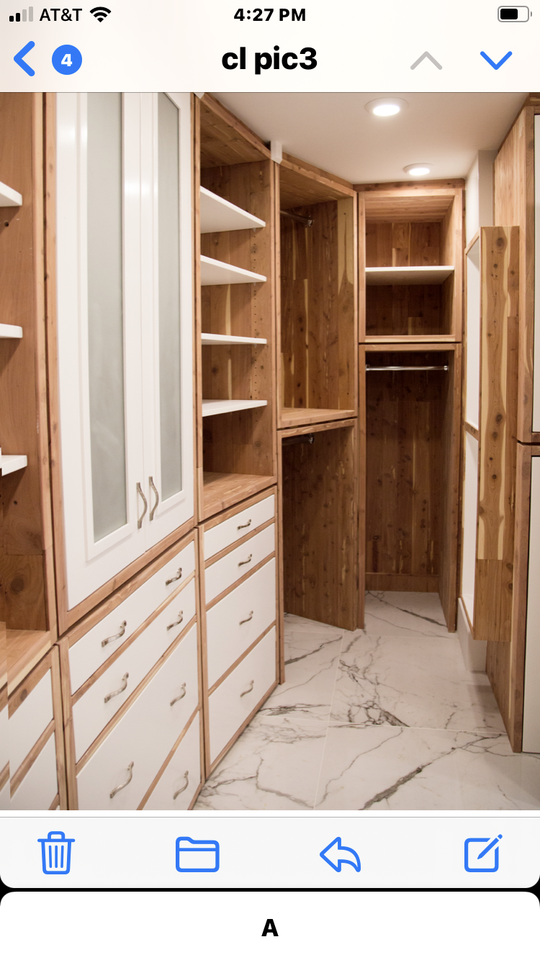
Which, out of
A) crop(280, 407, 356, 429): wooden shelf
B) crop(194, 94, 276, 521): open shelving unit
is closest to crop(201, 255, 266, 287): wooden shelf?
crop(194, 94, 276, 521): open shelving unit

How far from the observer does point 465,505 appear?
2.41 m

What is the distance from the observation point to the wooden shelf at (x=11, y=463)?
2.44ft

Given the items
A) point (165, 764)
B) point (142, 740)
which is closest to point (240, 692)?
point (165, 764)

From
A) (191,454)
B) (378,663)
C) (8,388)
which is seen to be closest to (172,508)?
(191,454)

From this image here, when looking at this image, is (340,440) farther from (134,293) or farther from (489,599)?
(134,293)

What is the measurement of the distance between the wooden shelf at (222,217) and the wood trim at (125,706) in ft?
3.50

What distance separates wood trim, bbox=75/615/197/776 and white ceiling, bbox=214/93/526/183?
3.83ft

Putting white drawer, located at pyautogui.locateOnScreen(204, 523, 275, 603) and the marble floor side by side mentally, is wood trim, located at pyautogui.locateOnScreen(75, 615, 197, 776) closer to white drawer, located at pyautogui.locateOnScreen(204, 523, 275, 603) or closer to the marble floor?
A: white drawer, located at pyautogui.locateOnScreen(204, 523, 275, 603)
